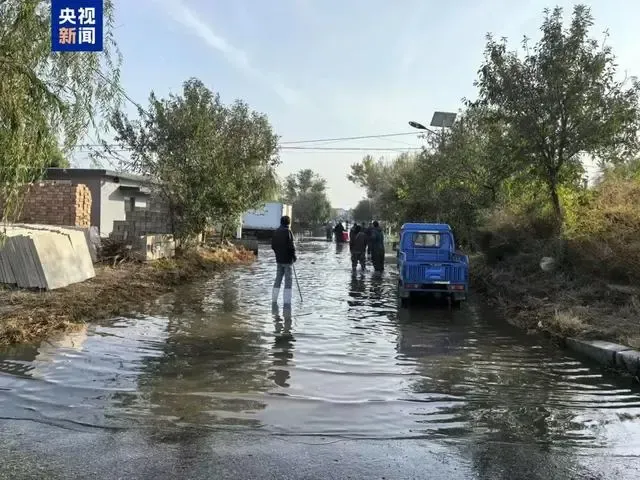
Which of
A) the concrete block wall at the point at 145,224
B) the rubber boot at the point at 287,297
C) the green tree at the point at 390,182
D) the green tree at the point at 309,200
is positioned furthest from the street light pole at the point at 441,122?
the green tree at the point at 309,200

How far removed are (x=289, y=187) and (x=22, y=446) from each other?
89062mm

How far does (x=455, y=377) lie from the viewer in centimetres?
745

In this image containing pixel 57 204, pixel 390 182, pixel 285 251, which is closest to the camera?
pixel 285 251

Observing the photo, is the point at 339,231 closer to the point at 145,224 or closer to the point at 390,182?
the point at 390,182

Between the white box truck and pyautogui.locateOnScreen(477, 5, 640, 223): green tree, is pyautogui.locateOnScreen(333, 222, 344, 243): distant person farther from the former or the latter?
pyautogui.locateOnScreen(477, 5, 640, 223): green tree

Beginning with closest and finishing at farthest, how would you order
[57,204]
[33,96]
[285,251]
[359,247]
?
[33,96] < [285,251] < [57,204] < [359,247]

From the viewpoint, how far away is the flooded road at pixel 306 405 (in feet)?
15.0

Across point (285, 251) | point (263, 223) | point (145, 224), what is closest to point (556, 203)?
point (285, 251)

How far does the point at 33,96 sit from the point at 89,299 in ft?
21.8

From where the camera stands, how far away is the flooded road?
4574 millimetres

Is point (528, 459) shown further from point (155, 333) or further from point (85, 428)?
point (155, 333)

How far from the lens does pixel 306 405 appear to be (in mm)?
6137

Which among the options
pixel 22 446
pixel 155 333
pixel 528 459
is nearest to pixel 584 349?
pixel 528 459

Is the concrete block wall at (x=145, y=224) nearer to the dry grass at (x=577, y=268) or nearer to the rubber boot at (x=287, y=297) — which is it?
the rubber boot at (x=287, y=297)
